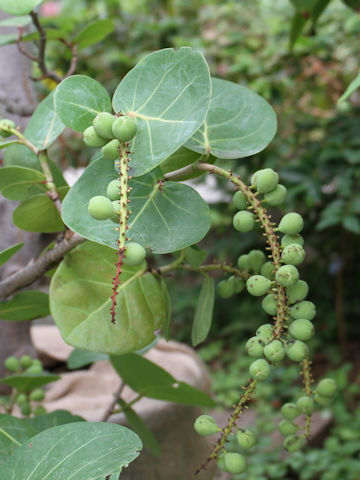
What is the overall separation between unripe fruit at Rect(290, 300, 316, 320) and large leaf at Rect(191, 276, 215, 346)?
0.10m

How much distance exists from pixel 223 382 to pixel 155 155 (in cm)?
201

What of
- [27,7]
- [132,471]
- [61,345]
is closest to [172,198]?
[27,7]

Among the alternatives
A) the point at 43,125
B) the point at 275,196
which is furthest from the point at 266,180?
the point at 43,125

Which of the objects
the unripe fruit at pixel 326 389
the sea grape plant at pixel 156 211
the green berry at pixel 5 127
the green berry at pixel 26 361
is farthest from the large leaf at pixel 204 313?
Answer: the green berry at pixel 26 361

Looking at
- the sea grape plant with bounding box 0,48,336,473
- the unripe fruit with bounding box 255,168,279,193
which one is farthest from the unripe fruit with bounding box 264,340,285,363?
the unripe fruit with bounding box 255,168,279,193

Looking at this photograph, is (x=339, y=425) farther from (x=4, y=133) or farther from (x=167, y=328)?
(x=4, y=133)

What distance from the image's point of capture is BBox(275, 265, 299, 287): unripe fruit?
0.38m

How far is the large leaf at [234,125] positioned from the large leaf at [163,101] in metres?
0.07

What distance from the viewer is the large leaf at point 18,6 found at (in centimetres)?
55

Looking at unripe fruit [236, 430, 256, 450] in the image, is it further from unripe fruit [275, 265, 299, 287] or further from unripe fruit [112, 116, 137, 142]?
unripe fruit [112, 116, 137, 142]

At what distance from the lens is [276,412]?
82.7 inches

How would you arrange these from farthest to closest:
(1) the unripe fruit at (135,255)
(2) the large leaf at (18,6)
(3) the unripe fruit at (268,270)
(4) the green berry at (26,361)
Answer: (4) the green berry at (26,361)
(2) the large leaf at (18,6)
(3) the unripe fruit at (268,270)
(1) the unripe fruit at (135,255)

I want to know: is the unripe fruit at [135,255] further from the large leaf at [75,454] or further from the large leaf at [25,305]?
the large leaf at [25,305]

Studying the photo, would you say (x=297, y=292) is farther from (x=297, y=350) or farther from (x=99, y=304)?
(x=99, y=304)
